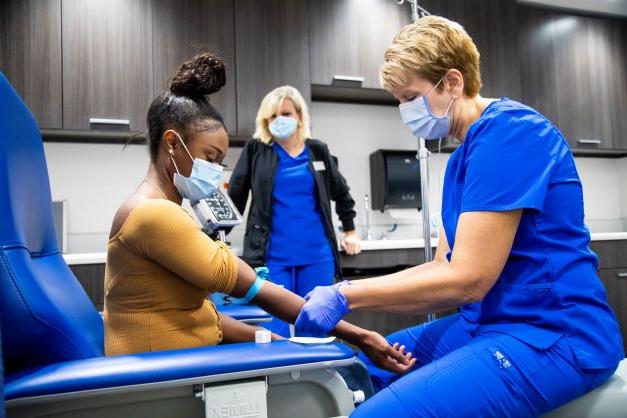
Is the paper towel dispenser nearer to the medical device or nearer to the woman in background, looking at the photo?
the woman in background

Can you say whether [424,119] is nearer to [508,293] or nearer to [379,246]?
[508,293]

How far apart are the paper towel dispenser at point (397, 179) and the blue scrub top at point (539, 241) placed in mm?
2186

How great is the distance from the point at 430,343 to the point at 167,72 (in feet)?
7.11

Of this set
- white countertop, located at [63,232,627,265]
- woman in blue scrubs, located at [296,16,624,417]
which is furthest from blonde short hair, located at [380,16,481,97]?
white countertop, located at [63,232,627,265]

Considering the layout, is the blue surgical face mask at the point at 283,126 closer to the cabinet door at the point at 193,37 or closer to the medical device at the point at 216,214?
the medical device at the point at 216,214

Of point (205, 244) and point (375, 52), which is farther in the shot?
point (375, 52)

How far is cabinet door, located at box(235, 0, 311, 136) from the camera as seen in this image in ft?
9.08

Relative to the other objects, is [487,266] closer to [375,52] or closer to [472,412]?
[472,412]

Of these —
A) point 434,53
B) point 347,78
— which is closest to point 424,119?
point 434,53

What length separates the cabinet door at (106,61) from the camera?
252 cm

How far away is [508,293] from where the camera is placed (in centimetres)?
90

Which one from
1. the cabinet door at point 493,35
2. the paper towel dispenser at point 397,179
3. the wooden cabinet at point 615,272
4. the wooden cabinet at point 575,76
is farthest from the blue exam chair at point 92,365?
the wooden cabinet at point 575,76

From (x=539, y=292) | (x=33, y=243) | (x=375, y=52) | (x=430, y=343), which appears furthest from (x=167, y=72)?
(x=539, y=292)

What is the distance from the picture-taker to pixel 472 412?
0.77 metres
